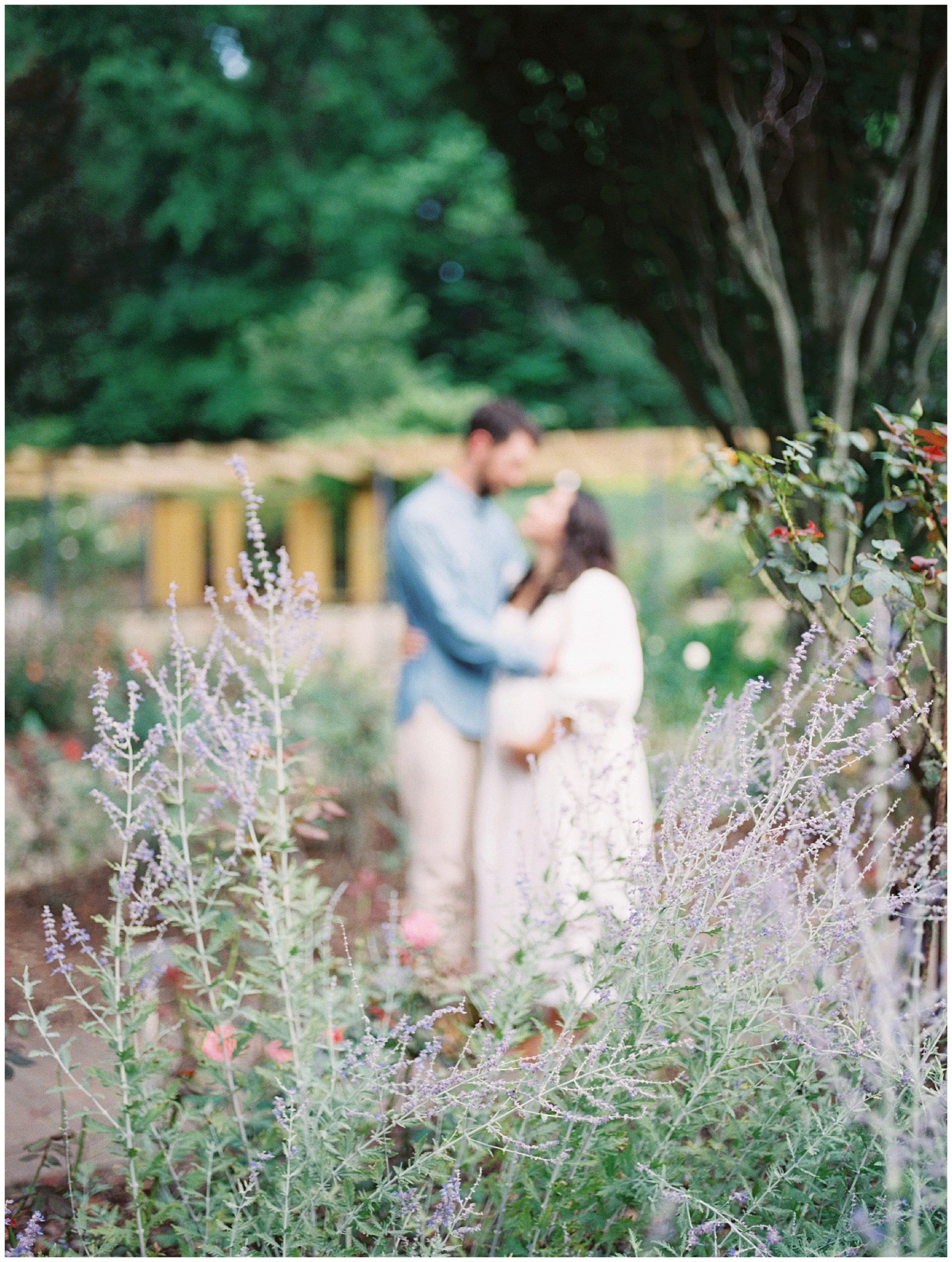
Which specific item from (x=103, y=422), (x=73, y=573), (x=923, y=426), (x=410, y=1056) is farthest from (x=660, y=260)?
(x=103, y=422)

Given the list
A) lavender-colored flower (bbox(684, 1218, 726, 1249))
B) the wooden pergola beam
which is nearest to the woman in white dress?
lavender-colored flower (bbox(684, 1218, 726, 1249))

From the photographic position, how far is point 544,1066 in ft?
4.92

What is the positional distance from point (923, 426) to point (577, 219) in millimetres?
2168

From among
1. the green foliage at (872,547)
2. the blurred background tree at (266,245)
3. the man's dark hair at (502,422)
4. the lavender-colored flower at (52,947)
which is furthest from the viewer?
the blurred background tree at (266,245)

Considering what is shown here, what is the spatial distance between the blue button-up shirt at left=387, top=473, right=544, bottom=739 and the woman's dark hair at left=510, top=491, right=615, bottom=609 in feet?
0.83

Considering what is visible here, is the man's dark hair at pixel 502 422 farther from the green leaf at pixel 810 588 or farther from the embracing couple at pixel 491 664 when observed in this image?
the green leaf at pixel 810 588

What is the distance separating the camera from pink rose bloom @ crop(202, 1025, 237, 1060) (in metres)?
1.67

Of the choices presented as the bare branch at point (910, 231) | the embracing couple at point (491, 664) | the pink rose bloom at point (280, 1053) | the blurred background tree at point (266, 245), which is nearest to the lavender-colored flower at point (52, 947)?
the pink rose bloom at point (280, 1053)

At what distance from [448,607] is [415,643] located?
17cm

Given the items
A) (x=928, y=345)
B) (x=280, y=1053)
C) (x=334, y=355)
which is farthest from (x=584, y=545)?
(x=334, y=355)

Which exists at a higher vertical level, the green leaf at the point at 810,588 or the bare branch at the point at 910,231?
the bare branch at the point at 910,231

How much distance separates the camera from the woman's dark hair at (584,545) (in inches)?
123

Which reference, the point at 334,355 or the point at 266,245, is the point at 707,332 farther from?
the point at 334,355

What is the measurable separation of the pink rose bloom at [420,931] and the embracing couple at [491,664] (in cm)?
40
